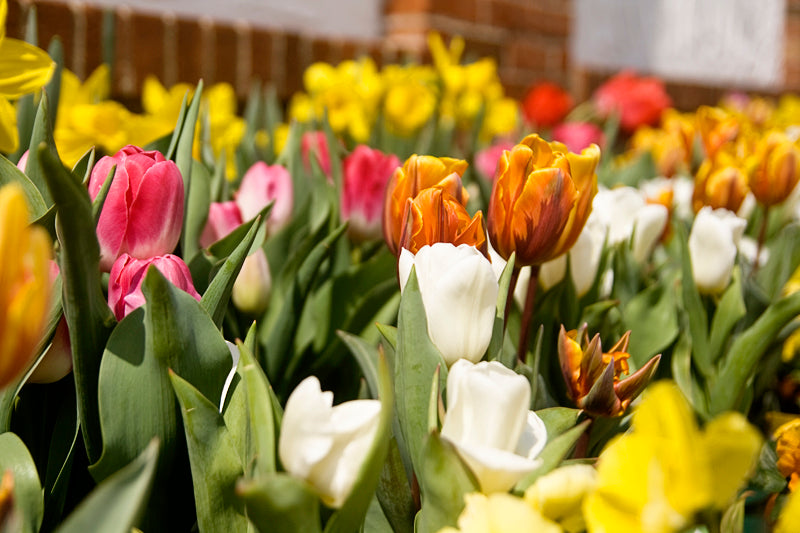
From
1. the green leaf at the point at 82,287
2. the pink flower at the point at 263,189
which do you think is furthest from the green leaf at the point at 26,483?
the pink flower at the point at 263,189

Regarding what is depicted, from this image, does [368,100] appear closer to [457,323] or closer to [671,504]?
[457,323]

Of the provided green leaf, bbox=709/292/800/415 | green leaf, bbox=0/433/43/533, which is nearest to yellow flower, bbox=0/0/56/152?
green leaf, bbox=0/433/43/533

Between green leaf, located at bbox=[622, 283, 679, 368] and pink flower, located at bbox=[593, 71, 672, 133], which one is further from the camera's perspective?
pink flower, located at bbox=[593, 71, 672, 133]

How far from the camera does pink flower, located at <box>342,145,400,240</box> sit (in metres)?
0.82

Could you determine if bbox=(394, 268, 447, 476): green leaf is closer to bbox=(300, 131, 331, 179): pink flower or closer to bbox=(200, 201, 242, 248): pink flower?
bbox=(200, 201, 242, 248): pink flower

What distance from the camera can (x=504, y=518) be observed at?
A: 0.32 metres

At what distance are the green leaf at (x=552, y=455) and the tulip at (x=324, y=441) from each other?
0.09m

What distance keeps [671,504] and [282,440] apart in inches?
6.3

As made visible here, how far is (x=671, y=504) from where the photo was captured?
270 millimetres

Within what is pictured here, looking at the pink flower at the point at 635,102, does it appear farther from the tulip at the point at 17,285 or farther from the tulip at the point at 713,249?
the tulip at the point at 17,285

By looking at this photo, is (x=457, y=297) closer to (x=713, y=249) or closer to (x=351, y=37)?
(x=713, y=249)

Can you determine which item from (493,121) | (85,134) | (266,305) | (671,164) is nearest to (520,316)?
(266,305)

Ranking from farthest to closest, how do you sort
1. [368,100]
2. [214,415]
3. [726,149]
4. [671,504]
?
[368,100], [726,149], [214,415], [671,504]

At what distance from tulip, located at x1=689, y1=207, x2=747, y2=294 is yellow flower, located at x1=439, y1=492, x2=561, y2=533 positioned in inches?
18.3
